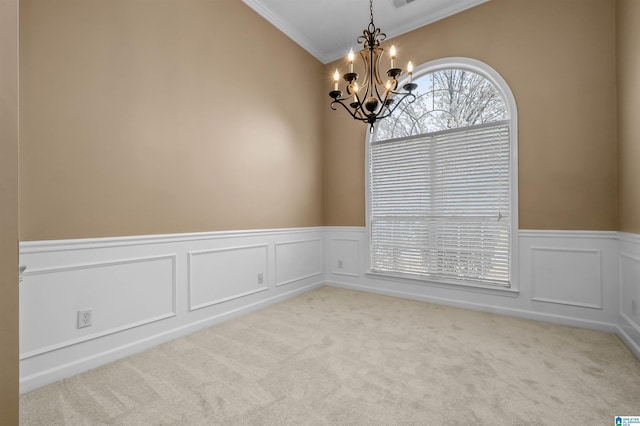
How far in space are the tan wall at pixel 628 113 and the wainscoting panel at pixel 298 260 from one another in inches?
125

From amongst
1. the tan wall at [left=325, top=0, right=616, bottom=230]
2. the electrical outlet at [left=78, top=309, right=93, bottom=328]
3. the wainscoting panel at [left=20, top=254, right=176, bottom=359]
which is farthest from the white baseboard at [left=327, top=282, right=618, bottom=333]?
the electrical outlet at [left=78, top=309, right=93, bottom=328]

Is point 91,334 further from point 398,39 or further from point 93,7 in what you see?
point 398,39

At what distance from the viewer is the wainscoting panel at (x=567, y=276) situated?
2.65m

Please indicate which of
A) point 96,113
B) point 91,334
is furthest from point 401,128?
point 91,334

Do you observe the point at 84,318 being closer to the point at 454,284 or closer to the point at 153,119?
the point at 153,119

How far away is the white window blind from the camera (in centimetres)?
311

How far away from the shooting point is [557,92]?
2.78 m

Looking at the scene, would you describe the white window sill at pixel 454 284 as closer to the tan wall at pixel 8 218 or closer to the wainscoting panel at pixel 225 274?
the wainscoting panel at pixel 225 274

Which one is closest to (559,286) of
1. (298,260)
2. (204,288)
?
(298,260)

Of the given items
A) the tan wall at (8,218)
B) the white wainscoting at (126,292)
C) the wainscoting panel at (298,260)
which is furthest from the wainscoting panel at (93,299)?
the wainscoting panel at (298,260)

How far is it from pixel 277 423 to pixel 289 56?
3892mm

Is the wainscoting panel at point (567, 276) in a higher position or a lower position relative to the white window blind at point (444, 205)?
lower

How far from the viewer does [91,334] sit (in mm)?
2043

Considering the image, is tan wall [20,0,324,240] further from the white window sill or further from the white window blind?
→ the white window sill
